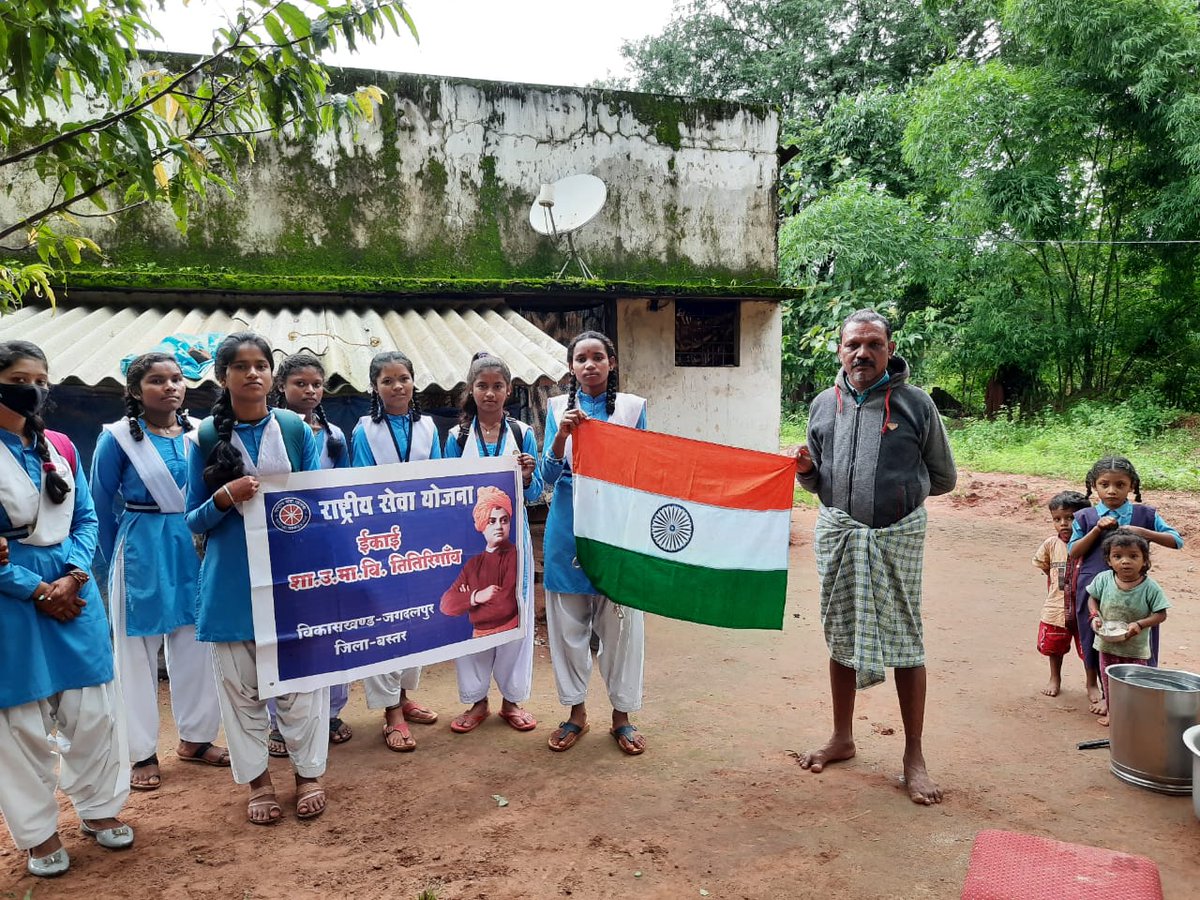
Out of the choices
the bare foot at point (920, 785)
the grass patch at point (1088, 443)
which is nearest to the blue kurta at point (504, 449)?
the bare foot at point (920, 785)

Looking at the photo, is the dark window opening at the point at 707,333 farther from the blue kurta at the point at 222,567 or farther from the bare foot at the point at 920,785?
the blue kurta at the point at 222,567

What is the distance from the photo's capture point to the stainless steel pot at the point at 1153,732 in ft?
A: 11.1

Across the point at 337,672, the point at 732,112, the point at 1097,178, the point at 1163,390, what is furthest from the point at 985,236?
the point at 337,672

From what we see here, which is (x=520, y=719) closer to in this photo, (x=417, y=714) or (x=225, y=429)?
(x=417, y=714)

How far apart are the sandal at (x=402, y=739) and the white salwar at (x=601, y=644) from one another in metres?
0.79

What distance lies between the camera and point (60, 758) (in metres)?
3.13

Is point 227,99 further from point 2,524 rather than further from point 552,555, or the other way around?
point 552,555

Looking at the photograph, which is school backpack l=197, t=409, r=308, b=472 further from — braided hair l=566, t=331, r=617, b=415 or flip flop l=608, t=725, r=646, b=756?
flip flop l=608, t=725, r=646, b=756

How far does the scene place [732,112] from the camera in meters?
8.09

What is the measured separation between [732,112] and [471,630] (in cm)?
639

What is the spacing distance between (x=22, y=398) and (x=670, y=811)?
9.64ft

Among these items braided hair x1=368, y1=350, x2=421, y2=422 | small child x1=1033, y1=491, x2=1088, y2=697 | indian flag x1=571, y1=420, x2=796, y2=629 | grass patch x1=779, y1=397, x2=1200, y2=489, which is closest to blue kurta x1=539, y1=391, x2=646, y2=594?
indian flag x1=571, y1=420, x2=796, y2=629

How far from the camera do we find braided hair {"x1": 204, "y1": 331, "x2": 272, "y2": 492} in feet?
9.95

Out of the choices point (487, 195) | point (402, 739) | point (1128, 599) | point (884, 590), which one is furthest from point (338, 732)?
point (487, 195)
